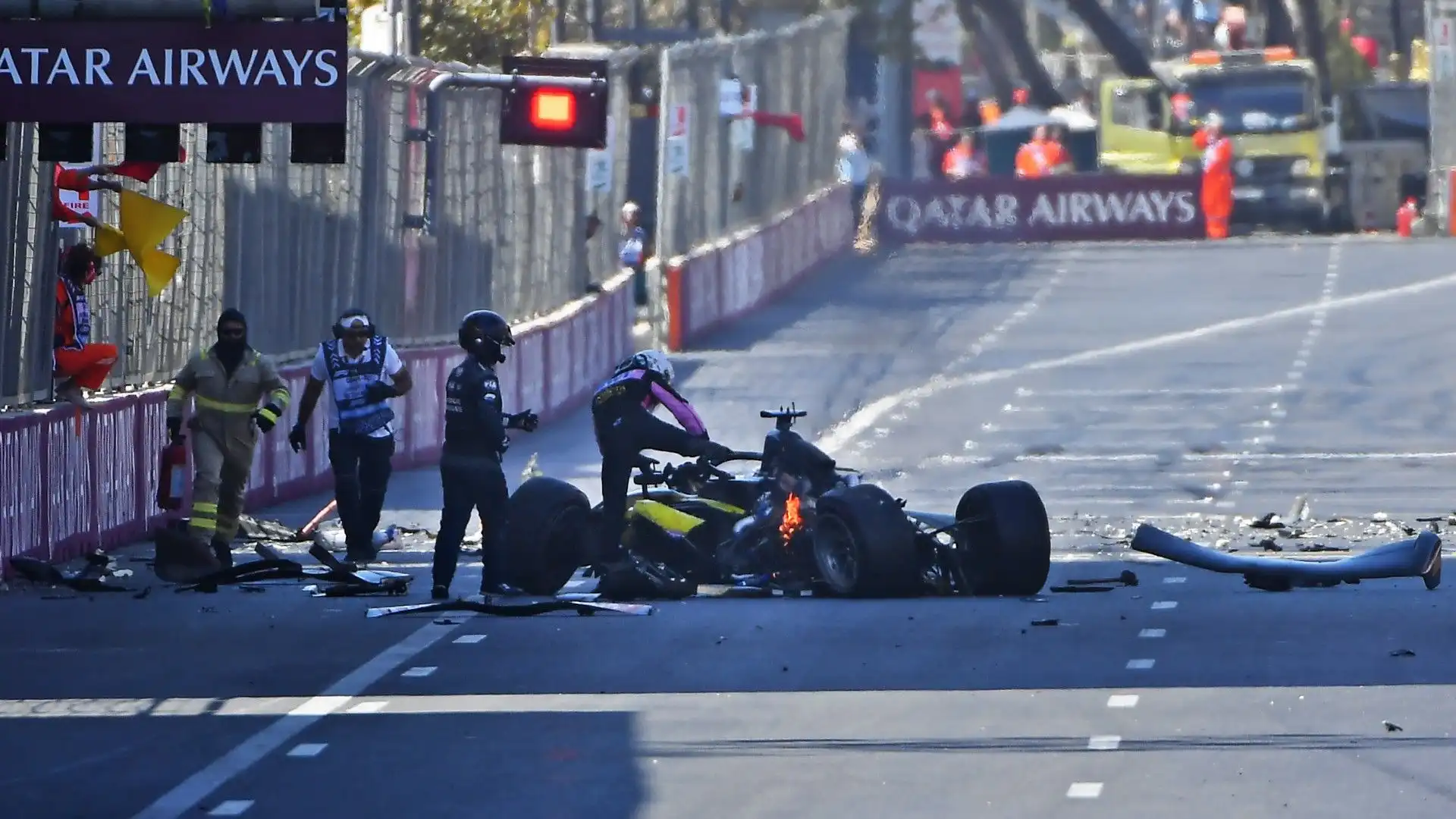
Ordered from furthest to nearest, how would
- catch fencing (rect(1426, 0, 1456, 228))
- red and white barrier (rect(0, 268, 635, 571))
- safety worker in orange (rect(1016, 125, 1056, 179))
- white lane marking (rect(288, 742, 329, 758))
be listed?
safety worker in orange (rect(1016, 125, 1056, 179)) → catch fencing (rect(1426, 0, 1456, 228)) → red and white barrier (rect(0, 268, 635, 571)) → white lane marking (rect(288, 742, 329, 758))

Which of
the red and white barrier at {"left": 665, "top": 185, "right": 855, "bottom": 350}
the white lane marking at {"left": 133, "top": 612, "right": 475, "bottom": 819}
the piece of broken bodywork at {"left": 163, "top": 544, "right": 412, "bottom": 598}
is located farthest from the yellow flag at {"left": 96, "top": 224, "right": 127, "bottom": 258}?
the red and white barrier at {"left": 665, "top": 185, "right": 855, "bottom": 350}

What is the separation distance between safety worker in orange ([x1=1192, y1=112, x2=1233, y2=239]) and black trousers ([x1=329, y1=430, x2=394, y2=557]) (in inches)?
1172

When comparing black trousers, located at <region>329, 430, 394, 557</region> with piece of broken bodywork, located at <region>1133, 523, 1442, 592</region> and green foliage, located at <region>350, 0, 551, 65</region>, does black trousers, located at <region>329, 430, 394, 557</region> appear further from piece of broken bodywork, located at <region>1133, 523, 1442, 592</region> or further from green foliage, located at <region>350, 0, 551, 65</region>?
green foliage, located at <region>350, 0, 551, 65</region>

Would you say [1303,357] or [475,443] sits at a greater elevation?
[475,443]

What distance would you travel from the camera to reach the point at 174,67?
16.7 metres

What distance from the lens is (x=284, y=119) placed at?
16828mm

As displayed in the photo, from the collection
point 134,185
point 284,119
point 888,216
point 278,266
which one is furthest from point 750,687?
point 888,216

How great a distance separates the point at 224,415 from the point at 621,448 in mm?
3946

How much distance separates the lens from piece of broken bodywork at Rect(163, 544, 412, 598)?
17.3m

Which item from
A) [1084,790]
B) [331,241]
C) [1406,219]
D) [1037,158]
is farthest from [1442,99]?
[1084,790]

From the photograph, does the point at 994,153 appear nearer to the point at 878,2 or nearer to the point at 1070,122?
the point at 1070,122

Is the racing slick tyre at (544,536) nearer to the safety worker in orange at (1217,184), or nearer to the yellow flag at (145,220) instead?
the yellow flag at (145,220)

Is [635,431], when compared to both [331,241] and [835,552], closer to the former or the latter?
[835,552]

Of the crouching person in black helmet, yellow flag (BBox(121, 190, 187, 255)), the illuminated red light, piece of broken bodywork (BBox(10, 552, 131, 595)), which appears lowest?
piece of broken bodywork (BBox(10, 552, 131, 595))
